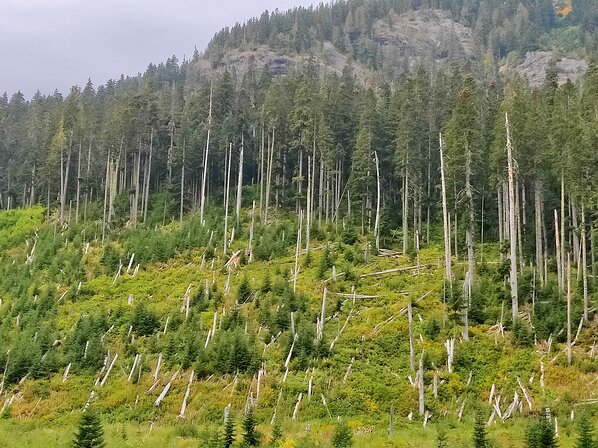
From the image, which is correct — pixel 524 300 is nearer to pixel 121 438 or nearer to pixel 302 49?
pixel 121 438

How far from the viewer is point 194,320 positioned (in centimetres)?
3136

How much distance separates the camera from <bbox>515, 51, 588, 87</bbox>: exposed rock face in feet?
396

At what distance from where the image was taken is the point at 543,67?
132 meters

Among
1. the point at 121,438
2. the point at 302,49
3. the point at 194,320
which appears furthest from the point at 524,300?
the point at 302,49

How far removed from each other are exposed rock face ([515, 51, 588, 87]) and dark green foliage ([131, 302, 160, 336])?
109 metres

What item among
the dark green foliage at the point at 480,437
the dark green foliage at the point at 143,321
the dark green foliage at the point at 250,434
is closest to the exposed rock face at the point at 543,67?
the dark green foliage at the point at 143,321

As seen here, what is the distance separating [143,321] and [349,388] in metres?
12.7

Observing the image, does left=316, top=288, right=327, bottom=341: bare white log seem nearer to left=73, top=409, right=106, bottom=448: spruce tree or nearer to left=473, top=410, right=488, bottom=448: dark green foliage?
left=473, top=410, right=488, bottom=448: dark green foliage

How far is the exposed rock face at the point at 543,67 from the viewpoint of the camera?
4754 inches

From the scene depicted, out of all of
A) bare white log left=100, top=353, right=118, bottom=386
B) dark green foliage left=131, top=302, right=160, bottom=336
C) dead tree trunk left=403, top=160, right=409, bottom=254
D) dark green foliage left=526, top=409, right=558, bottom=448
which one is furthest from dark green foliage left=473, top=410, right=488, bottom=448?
dead tree trunk left=403, top=160, right=409, bottom=254

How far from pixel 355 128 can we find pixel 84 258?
92.3ft

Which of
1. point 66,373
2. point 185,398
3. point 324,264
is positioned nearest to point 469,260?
point 324,264

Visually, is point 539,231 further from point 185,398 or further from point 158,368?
point 158,368

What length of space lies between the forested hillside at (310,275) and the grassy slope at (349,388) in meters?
0.12
